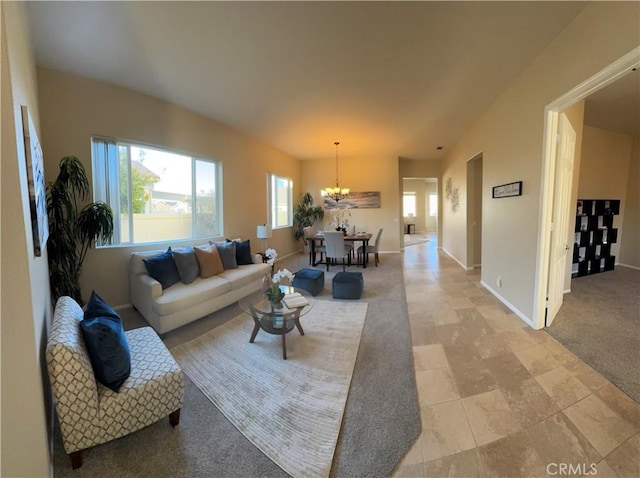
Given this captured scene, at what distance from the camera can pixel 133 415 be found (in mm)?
1535

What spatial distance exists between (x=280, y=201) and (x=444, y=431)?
263 inches

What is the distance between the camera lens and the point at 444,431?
163cm

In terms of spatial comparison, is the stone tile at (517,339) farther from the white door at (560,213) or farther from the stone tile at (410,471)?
the stone tile at (410,471)

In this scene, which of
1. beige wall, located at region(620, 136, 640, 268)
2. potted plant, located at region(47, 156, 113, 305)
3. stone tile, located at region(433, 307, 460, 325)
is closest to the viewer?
potted plant, located at region(47, 156, 113, 305)

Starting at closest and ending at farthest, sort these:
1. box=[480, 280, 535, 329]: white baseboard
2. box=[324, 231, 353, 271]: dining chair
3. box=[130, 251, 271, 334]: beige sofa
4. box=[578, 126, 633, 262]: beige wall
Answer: box=[130, 251, 271, 334]: beige sofa → box=[480, 280, 535, 329]: white baseboard → box=[578, 126, 633, 262]: beige wall → box=[324, 231, 353, 271]: dining chair

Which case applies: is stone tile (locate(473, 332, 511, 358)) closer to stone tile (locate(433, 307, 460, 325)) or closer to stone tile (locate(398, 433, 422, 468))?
stone tile (locate(433, 307, 460, 325))

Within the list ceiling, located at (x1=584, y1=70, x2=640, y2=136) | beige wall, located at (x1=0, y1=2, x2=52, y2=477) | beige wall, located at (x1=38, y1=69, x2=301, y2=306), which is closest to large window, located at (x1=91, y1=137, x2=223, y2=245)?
beige wall, located at (x1=38, y1=69, x2=301, y2=306)

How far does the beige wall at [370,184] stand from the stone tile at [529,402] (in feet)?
20.6

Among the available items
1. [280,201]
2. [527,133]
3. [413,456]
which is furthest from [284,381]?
[280,201]

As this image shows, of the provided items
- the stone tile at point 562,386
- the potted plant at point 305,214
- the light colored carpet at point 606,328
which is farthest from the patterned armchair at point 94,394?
the potted plant at point 305,214

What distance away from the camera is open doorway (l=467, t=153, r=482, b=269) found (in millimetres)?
5598

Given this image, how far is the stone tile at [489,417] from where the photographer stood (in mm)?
1599

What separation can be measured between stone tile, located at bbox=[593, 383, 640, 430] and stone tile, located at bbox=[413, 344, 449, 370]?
1.03 m

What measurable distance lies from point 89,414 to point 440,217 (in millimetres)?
9040
